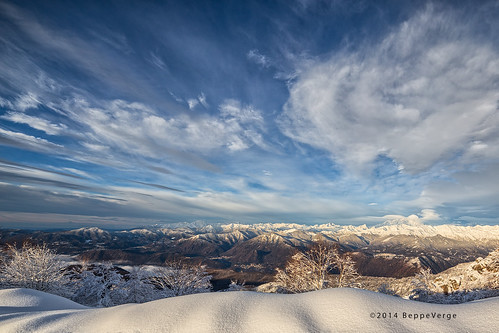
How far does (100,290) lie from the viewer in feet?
120

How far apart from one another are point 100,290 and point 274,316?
4488cm

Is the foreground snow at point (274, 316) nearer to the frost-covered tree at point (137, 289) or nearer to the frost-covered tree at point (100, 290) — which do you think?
Answer: the frost-covered tree at point (137, 289)

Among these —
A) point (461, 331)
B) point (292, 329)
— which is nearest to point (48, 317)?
point (292, 329)

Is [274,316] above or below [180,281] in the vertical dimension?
above

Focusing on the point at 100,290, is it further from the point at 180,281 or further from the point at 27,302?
the point at 27,302

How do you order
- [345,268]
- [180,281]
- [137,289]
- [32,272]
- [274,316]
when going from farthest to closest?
1. [137,289]
2. [180,281]
3. [32,272]
4. [345,268]
5. [274,316]

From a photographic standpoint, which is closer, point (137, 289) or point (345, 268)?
point (345, 268)

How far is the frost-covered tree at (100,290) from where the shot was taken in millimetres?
35688

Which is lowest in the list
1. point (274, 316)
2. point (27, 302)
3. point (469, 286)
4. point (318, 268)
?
point (318, 268)

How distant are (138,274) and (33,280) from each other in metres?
14.2

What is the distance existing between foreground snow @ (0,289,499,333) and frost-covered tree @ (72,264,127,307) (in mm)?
35748

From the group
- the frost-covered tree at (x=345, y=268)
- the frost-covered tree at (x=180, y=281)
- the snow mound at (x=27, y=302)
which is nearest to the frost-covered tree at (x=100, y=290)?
the frost-covered tree at (x=180, y=281)

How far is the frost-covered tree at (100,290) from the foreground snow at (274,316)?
117 feet

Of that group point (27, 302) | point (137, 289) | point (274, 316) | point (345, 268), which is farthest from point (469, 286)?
point (137, 289)
